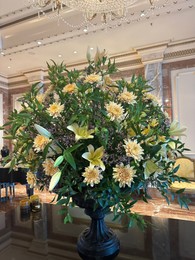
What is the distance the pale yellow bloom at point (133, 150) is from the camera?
82 centimetres

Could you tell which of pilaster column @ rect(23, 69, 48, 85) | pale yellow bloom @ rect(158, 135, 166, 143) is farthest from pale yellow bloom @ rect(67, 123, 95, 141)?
pilaster column @ rect(23, 69, 48, 85)

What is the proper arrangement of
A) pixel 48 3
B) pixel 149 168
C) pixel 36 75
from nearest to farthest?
pixel 149 168
pixel 48 3
pixel 36 75

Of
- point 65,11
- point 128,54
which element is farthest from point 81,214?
point 128,54

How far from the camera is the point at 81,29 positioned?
4.48 meters

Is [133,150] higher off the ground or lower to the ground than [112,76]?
lower

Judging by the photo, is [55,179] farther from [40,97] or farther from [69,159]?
[40,97]

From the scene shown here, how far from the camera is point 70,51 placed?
5.77 m

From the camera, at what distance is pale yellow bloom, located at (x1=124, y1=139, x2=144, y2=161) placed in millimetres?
823

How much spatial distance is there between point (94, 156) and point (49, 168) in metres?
0.19

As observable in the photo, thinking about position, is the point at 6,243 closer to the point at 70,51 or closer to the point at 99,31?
the point at 99,31

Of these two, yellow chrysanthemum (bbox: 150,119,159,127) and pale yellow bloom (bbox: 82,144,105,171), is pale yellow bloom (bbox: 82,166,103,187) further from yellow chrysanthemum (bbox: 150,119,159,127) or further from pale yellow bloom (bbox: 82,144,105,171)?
yellow chrysanthemum (bbox: 150,119,159,127)

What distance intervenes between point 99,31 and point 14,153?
14.0 feet

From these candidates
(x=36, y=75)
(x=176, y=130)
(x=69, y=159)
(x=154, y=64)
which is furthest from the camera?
(x=36, y=75)

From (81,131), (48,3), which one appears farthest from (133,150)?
(48,3)
